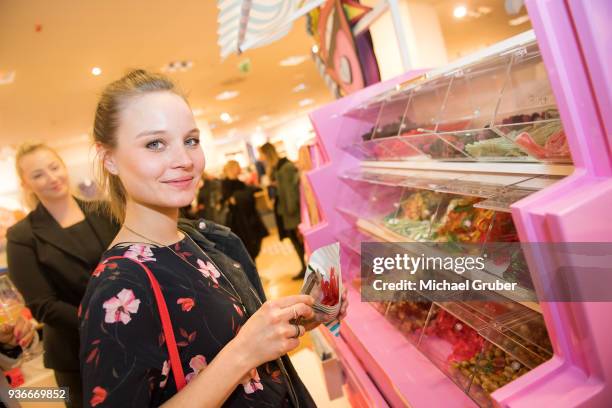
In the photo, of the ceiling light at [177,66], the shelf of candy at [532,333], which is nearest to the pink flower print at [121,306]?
the shelf of candy at [532,333]

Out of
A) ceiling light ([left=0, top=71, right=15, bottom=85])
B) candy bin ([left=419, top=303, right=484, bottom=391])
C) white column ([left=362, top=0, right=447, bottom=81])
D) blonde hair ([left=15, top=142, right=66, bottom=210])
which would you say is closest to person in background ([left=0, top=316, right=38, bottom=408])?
blonde hair ([left=15, top=142, right=66, bottom=210])

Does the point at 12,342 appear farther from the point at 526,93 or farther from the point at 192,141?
the point at 526,93

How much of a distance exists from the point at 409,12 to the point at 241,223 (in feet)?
12.0

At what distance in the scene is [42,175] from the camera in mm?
2193

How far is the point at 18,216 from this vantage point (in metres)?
8.39

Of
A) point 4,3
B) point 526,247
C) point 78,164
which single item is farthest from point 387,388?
point 78,164

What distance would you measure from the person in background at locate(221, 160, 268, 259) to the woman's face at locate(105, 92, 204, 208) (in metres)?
4.82

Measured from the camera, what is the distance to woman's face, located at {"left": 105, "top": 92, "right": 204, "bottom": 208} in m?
1.03

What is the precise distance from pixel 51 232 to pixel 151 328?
1731 millimetres

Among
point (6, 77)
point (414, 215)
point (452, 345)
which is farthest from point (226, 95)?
point (452, 345)

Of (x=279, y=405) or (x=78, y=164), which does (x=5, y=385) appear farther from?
(x=78, y=164)

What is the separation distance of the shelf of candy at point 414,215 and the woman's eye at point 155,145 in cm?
111

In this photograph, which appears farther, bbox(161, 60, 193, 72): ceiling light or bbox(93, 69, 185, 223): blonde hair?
bbox(161, 60, 193, 72): ceiling light
